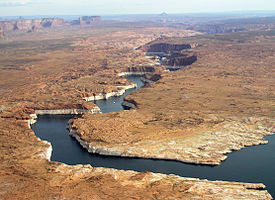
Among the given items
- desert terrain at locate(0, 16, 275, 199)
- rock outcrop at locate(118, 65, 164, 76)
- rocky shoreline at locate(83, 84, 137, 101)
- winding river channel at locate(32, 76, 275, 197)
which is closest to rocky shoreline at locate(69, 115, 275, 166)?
Result: desert terrain at locate(0, 16, 275, 199)

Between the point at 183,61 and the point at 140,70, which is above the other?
the point at 183,61

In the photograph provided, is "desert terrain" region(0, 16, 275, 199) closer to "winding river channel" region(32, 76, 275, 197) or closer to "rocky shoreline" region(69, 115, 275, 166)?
"rocky shoreline" region(69, 115, 275, 166)

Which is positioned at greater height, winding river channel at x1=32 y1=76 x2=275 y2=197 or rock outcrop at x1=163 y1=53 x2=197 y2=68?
rock outcrop at x1=163 y1=53 x2=197 y2=68

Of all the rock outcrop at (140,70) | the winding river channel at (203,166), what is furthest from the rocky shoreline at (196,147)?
the rock outcrop at (140,70)

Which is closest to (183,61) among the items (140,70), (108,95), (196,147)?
(140,70)

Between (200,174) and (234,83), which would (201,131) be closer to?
(200,174)

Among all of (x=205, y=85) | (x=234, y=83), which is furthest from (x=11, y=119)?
(x=234, y=83)

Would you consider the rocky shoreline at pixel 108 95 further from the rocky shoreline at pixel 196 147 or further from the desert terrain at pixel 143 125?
the rocky shoreline at pixel 196 147

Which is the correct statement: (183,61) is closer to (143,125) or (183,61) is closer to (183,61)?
(183,61)
